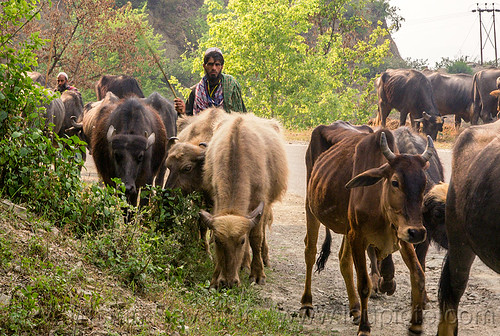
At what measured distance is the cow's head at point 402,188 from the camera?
556cm

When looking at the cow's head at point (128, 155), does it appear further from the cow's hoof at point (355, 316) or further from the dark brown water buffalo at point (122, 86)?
the dark brown water buffalo at point (122, 86)

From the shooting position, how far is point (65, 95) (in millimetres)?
17469

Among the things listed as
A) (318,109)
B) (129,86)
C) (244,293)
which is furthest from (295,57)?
(244,293)

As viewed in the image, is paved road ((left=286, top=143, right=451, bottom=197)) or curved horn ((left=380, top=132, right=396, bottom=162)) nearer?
curved horn ((left=380, top=132, right=396, bottom=162))

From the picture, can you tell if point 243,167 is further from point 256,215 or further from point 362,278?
point 362,278

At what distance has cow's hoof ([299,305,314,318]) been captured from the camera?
7.05 meters

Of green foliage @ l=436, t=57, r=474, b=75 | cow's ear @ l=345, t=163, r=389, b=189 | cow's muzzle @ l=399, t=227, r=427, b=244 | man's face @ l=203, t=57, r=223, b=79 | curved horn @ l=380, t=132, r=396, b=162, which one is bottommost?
green foliage @ l=436, t=57, r=474, b=75

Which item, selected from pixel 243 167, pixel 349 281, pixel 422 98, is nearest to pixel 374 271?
pixel 349 281

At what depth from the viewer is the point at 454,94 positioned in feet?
97.7

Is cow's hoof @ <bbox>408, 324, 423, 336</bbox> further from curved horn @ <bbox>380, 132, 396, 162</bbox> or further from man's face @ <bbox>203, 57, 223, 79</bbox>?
man's face @ <bbox>203, 57, 223, 79</bbox>

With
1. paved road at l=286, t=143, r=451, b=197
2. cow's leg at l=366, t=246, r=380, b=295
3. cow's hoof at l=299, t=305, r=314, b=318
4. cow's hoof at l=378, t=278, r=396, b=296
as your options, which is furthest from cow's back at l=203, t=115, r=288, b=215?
paved road at l=286, t=143, r=451, b=197

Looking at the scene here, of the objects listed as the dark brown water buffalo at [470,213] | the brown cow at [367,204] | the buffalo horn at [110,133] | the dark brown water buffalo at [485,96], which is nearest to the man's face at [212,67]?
the buffalo horn at [110,133]

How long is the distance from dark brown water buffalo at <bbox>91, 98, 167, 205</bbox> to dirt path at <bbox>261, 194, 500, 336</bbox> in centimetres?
227

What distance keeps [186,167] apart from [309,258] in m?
1.89
